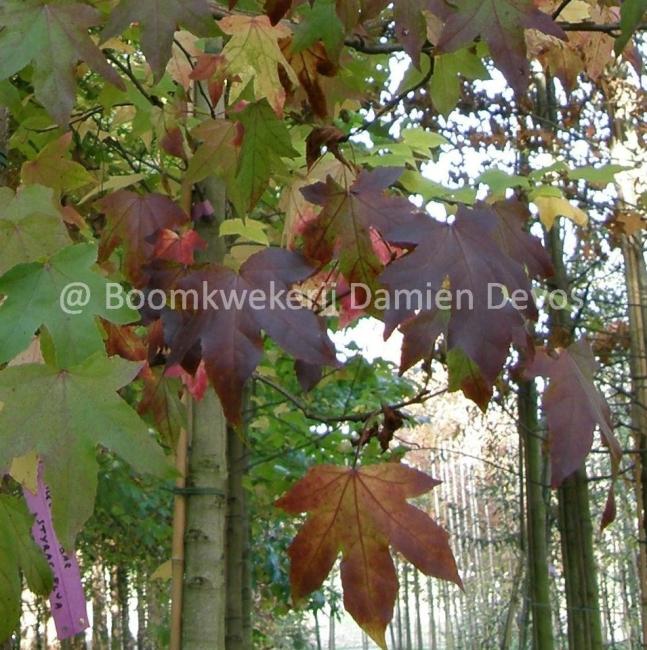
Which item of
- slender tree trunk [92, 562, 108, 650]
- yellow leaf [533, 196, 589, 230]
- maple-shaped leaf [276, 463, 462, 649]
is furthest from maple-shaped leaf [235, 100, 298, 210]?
slender tree trunk [92, 562, 108, 650]

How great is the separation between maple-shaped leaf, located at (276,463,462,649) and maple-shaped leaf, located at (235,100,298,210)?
330mm

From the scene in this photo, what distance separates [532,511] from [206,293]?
2.38 meters

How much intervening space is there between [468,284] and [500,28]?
→ 0.25 m

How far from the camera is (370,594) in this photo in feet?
2.88

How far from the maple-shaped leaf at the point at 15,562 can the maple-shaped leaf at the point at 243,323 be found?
0.80 ft

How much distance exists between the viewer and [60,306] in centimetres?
74

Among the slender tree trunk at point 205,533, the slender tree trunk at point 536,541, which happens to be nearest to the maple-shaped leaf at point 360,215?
the slender tree trunk at point 205,533

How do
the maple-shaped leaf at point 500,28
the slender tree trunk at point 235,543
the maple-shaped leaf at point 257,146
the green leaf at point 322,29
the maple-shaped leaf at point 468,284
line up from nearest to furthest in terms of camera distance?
the maple-shaped leaf at point 468,284
the maple-shaped leaf at point 500,28
the green leaf at point 322,29
the maple-shaped leaf at point 257,146
the slender tree trunk at point 235,543

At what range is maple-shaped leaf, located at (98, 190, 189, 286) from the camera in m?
1.06

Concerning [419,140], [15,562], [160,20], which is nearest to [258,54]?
[160,20]

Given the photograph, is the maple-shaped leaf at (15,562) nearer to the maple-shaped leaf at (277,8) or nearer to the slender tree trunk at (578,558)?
the maple-shaped leaf at (277,8)

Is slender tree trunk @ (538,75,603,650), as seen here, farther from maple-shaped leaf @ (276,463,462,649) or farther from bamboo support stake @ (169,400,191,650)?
maple-shaped leaf @ (276,463,462,649)

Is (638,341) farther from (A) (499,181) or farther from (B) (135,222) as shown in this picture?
(B) (135,222)

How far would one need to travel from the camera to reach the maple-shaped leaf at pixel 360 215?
34.8 inches
